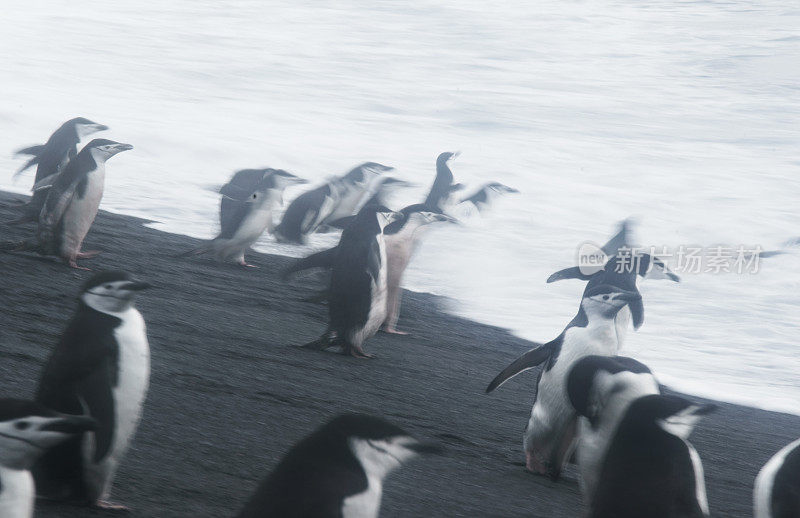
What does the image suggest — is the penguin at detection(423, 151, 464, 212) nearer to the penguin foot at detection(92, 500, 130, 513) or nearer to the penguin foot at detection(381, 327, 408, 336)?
the penguin foot at detection(381, 327, 408, 336)

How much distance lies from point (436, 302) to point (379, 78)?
18.2 meters

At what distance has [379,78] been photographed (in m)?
25.2

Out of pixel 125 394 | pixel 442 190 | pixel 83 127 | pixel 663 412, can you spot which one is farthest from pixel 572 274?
pixel 442 190

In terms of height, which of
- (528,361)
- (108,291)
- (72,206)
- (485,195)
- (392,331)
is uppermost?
(108,291)

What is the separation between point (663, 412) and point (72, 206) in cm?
461

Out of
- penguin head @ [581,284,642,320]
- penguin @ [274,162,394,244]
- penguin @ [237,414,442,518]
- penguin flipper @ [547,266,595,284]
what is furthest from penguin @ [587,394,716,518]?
penguin @ [274,162,394,244]

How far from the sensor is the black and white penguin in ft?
20.1

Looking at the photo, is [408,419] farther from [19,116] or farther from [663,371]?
[19,116]

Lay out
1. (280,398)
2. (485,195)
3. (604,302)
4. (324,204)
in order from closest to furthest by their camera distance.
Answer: (604,302) → (280,398) → (324,204) → (485,195)

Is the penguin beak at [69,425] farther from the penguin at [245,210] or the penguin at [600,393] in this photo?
the penguin at [245,210]

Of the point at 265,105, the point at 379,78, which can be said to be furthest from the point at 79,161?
the point at 379,78

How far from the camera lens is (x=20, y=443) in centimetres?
197

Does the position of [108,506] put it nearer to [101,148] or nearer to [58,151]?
[101,148]

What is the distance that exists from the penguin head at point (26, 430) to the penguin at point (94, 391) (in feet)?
1.58
